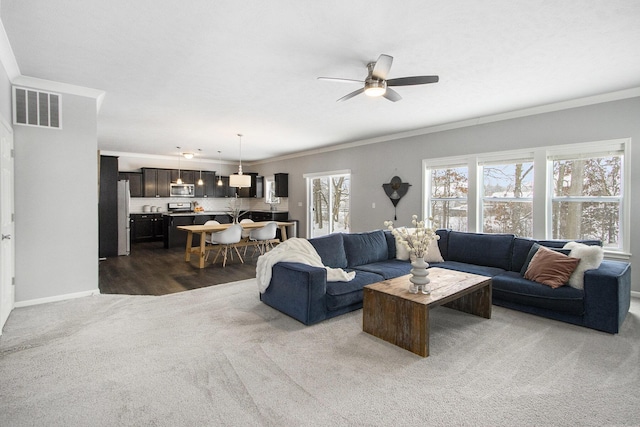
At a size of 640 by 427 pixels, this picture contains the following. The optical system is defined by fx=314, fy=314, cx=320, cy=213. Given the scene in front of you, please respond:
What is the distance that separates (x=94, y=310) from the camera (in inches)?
137

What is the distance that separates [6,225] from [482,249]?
18.0ft

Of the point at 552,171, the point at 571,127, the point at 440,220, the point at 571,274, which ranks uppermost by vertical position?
the point at 571,127

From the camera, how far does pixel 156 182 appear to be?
9234 millimetres

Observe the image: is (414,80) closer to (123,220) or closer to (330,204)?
(330,204)

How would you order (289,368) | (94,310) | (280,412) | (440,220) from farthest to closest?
(440,220)
(94,310)
(289,368)
(280,412)

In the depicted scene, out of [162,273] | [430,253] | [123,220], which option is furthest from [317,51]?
[123,220]

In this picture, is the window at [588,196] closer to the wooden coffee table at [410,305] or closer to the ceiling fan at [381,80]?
the wooden coffee table at [410,305]

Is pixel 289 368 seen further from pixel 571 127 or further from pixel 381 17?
pixel 571 127

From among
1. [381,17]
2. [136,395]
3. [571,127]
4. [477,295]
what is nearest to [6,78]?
[136,395]

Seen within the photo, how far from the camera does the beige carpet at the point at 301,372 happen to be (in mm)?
1819

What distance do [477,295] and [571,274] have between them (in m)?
0.93

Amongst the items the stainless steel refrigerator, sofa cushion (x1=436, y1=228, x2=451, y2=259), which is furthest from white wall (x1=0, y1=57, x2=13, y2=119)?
sofa cushion (x1=436, y1=228, x2=451, y2=259)

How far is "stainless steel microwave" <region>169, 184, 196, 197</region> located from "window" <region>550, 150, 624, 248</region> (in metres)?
9.03

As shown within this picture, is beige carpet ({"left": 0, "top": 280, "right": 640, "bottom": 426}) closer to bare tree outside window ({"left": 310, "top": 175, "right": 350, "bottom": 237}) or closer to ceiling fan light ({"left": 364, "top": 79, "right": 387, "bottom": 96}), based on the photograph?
ceiling fan light ({"left": 364, "top": 79, "right": 387, "bottom": 96})
